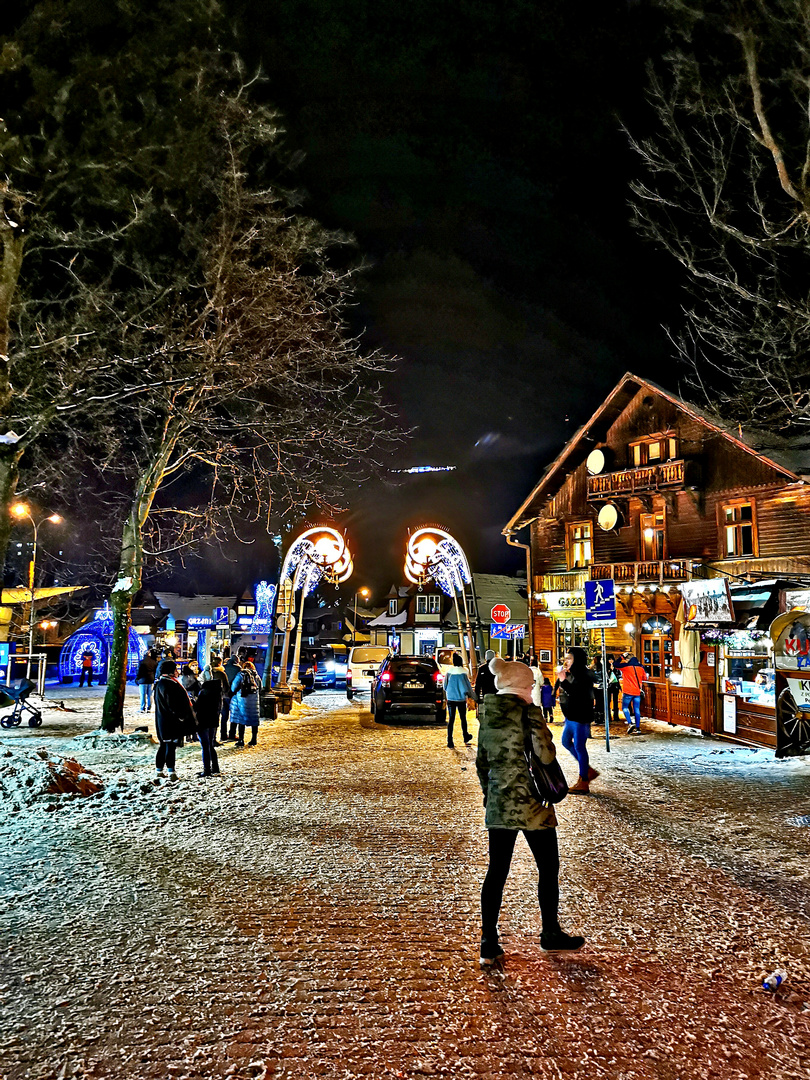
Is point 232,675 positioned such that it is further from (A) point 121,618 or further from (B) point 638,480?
(B) point 638,480

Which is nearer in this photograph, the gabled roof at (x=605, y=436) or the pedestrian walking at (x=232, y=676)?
the pedestrian walking at (x=232, y=676)

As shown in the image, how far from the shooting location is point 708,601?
1576 centimetres

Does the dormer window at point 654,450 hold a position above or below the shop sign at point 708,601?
above

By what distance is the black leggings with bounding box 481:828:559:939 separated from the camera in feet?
14.3

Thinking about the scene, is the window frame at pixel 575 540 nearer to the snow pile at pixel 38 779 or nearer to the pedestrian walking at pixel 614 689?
the pedestrian walking at pixel 614 689

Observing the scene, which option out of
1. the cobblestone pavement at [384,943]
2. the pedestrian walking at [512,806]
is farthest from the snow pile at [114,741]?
the pedestrian walking at [512,806]

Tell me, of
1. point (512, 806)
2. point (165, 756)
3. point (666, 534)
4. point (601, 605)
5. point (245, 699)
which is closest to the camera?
point (512, 806)

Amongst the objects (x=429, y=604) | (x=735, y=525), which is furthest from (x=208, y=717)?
(x=429, y=604)

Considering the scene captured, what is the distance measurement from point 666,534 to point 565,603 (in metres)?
5.11

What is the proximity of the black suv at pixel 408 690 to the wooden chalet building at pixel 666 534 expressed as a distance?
6.18 meters

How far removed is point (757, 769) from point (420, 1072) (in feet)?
33.2

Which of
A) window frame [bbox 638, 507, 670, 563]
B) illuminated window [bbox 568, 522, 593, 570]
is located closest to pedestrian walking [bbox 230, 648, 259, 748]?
window frame [bbox 638, 507, 670, 563]

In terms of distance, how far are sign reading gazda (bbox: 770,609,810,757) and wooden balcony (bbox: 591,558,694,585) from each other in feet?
32.6

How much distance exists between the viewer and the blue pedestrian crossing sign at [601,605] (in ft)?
→ 45.8
